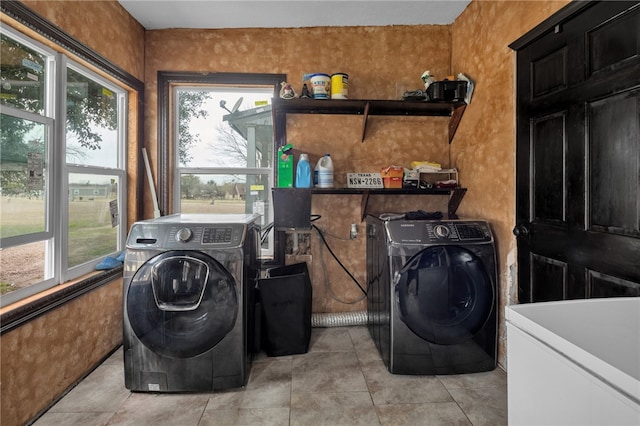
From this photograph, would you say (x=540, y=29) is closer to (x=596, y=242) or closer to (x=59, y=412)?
(x=596, y=242)

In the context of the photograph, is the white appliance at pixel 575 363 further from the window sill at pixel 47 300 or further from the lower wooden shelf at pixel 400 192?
the window sill at pixel 47 300

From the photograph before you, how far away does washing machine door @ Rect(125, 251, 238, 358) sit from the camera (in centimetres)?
169

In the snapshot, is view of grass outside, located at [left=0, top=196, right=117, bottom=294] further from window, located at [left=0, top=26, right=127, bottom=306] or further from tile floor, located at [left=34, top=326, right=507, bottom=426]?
tile floor, located at [left=34, top=326, right=507, bottom=426]

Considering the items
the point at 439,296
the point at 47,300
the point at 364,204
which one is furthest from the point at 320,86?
the point at 47,300

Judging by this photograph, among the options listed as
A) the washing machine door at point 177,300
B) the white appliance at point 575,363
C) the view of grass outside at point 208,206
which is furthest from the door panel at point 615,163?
the view of grass outside at point 208,206

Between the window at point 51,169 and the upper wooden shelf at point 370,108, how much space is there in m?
1.31

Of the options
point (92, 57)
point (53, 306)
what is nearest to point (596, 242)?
point (53, 306)

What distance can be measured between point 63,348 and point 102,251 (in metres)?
0.73

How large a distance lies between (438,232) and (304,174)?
3.57 feet

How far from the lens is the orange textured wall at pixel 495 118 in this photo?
6.27ft

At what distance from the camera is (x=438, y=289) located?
1.87 metres

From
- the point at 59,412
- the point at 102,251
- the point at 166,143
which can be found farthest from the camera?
the point at 166,143

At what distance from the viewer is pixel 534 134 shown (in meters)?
1.76

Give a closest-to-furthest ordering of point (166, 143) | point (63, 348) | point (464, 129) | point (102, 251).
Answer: point (63, 348), point (102, 251), point (464, 129), point (166, 143)
